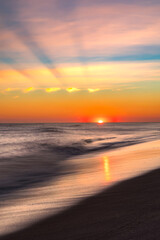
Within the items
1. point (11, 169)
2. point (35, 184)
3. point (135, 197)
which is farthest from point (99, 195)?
point (11, 169)

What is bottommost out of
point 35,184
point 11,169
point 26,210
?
point 26,210

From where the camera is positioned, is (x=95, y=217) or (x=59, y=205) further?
(x=59, y=205)

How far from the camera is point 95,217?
3.30m

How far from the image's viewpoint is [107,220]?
3098 mm

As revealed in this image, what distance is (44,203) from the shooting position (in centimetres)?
441

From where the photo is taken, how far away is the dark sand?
2646mm

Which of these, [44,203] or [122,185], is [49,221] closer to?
[44,203]

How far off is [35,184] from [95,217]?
3799 mm

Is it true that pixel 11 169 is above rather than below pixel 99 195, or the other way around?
above

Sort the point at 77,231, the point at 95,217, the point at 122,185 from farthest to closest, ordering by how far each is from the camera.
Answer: the point at 122,185 < the point at 95,217 < the point at 77,231

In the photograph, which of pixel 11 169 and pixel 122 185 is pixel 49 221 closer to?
pixel 122 185

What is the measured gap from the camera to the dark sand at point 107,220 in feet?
8.68

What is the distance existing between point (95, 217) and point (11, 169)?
694 centimetres

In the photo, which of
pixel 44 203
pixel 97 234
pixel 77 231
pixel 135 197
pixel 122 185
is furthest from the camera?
pixel 122 185
